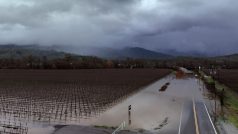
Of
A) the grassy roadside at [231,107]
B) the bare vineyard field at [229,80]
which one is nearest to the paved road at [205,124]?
the grassy roadside at [231,107]

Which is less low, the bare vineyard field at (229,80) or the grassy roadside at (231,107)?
the bare vineyard field at (229,80)

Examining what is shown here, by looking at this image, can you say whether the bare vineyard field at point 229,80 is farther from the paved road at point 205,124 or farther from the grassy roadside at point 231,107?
the paved road at point 205,124

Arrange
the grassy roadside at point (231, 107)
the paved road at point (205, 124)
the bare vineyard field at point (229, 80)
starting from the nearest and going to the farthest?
the paved road at point (205, 124) → the grassy roadside at point (231, 107) → the bare vineyard field at point (229, 80)

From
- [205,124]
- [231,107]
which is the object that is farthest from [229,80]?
[205,124]

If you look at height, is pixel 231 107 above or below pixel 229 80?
below

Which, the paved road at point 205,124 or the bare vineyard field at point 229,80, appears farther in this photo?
the bare vineyard field at point 229,80

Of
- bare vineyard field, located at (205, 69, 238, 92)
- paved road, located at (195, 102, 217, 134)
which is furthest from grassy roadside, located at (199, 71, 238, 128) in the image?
bare vineyard field, located at (205, 69, 238, 92)

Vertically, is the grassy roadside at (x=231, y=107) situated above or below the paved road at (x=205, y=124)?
below

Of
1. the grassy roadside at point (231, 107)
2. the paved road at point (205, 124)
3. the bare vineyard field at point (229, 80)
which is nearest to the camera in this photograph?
the paved road at point (205, 124)

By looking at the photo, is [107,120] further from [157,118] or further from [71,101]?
[71,101]

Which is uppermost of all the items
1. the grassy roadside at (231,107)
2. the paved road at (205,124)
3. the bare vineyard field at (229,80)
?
the bare vineyard field at (229,80)

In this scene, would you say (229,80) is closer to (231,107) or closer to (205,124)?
(231,107)

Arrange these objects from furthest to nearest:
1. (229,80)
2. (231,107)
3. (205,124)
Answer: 1. (229,80)
2. (231,107)
3. (205,124)

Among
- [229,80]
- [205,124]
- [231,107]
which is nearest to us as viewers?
[205,124]
